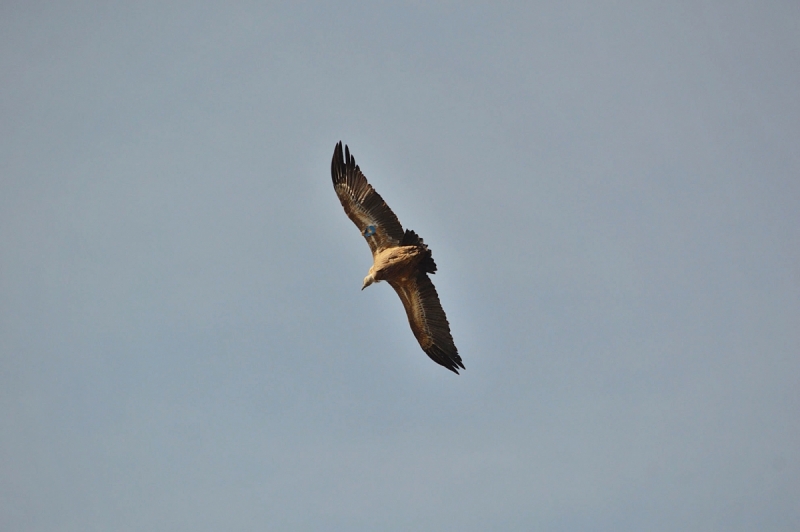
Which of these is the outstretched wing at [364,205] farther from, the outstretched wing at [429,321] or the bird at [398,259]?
the outstretched wing at [429,321]

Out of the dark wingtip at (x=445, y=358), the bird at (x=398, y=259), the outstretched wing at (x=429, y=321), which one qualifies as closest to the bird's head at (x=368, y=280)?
the bird at (x=398, y=259)

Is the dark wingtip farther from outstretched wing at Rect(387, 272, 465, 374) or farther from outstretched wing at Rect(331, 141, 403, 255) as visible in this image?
outstretched wing at Rect(331, 141, 403, 255)

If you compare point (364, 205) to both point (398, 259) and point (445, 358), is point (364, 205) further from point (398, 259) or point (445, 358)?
point (445, 358)

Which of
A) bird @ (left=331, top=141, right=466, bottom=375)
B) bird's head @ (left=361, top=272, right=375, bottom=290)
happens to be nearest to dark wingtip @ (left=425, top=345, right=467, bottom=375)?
bird @ (left=331, top=141, right=466, bottom=375)

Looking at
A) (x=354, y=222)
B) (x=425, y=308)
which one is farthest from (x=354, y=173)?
(x=425, y=308)

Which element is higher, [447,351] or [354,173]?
[354,173]

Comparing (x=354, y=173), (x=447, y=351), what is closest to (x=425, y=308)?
(x=447, y=351)

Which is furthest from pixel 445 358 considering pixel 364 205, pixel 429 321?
pixel 364 205

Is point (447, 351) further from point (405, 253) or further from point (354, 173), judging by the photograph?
point (354, 173)

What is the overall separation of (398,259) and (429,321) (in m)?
2.73

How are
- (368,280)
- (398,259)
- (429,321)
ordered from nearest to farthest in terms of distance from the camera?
1. (398,259)
2. (368,280)
3. (429,321)

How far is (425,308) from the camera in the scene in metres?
36.6

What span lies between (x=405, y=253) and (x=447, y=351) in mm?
3738

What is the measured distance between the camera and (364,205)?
35844 millimetres
